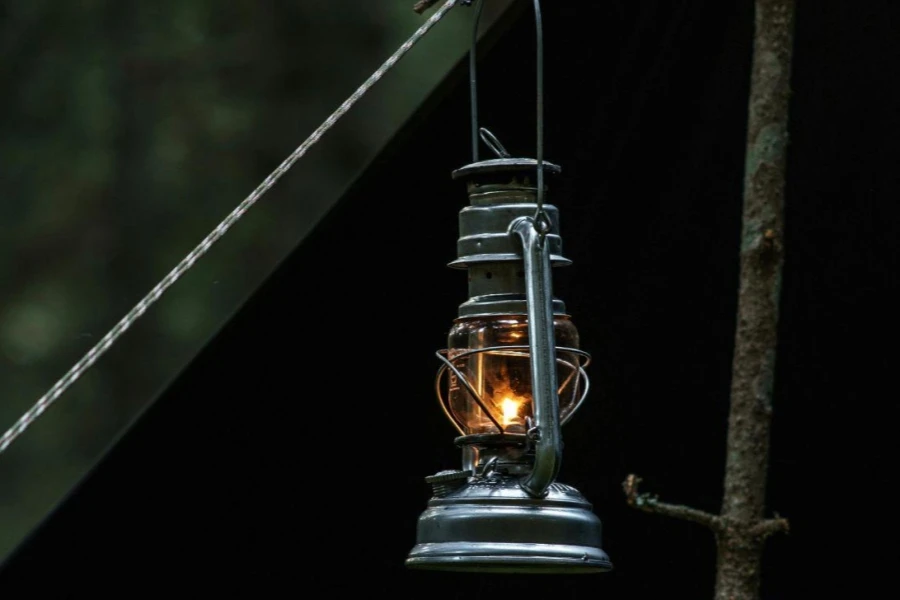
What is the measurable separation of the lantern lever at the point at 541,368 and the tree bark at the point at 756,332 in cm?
41

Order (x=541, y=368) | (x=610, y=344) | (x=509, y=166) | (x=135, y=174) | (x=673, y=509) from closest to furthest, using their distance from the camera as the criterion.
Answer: (x=541, y=368) < (x=509, y=166) < (x=673, y=509) < (x=135, y=174) < (x=610, y=344)

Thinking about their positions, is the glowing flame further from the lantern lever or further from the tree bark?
the tree bark

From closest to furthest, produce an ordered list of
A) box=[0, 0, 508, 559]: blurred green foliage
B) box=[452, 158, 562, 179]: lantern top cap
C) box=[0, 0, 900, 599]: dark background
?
box=[452, 158, 562, 179]: lantern top cap → box=[0, 0, 508, 559]: blurred green foliage → box=[0, 0, 900, 599]: dark background

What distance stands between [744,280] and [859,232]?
916mm

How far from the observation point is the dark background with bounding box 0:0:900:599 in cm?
244

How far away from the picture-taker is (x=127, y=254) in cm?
211

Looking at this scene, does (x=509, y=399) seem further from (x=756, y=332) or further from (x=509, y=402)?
(x=756, y=332)

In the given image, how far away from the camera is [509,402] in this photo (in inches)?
58.1

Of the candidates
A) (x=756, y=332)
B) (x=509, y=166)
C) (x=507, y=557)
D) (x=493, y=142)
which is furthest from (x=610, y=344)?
(x=507, y=557)

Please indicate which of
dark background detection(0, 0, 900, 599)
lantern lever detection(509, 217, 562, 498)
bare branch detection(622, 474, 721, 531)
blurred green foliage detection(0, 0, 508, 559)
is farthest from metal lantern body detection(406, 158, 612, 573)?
dark background detection(0, 0, 900, 599)

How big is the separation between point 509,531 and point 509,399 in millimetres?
194

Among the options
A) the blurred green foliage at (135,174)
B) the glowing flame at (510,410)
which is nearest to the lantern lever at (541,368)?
the glowing flame at (510,410)

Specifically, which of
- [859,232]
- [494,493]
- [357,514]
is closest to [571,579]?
[357,514]

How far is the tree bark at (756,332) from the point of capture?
1.69 m
